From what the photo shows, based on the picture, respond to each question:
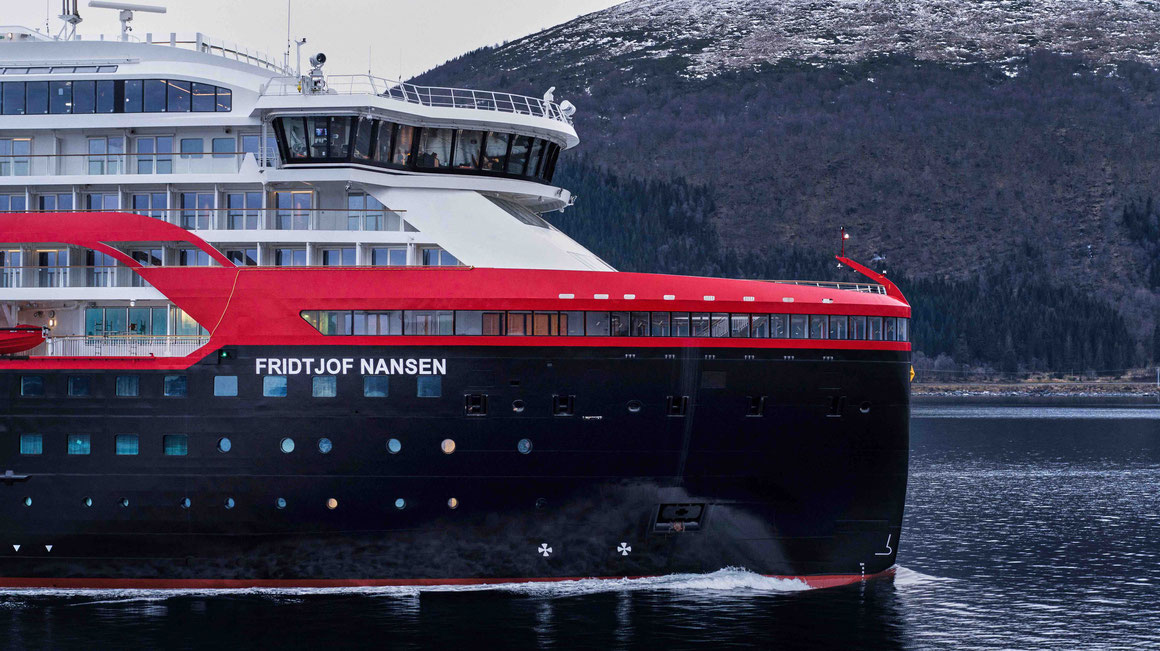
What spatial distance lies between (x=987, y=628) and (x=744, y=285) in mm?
8852

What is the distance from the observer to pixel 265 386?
99.6 feet

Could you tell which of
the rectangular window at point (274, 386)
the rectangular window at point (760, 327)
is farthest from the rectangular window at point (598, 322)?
the rectangular window at point (274, 386)

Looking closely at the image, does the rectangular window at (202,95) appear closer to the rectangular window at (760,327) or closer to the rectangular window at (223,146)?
the rectangular window at (223,146)

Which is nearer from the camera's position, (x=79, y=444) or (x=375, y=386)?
(x=375, y=386)

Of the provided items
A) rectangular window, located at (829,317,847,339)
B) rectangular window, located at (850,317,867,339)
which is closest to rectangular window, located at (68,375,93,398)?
rectangular window, located at (829,317,847,339)

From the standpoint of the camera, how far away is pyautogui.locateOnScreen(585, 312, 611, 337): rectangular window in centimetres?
3020

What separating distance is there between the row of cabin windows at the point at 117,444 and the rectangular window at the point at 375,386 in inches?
153

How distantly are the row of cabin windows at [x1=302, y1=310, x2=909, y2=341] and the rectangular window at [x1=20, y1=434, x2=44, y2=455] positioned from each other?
628cm

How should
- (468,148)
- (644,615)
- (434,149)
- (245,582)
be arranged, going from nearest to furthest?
(644,615) < (245,582) < (434,149) < (468,148)

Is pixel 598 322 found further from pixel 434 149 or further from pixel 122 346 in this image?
pixel 122 346

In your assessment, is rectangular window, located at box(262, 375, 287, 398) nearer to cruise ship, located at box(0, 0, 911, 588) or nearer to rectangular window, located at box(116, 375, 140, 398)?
cruise ship, located at box(0, 0, 911, 588)

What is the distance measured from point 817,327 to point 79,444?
1567 centimetres

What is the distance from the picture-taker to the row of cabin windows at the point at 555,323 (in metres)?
30.1

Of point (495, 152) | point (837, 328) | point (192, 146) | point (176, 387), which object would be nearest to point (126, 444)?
point (176, 387)
